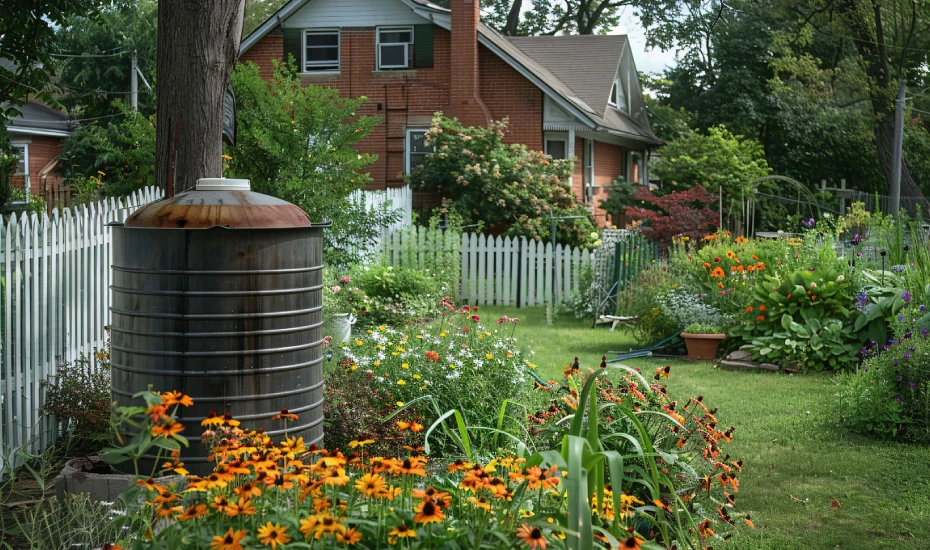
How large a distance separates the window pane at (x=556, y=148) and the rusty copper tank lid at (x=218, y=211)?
765 inches

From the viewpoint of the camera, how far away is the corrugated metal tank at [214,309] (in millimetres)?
4332

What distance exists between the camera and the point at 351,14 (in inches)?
901

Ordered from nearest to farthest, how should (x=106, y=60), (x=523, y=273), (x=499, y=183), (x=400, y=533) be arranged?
(x=400, y=533) < (x=523, y=273) < (x=499, y=183) < (x=106, y=60)

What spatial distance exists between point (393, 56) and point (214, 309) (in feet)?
63.6

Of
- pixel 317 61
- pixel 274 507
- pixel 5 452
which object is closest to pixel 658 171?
pixel 317 61

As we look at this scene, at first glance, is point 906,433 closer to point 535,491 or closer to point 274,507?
point 535,491

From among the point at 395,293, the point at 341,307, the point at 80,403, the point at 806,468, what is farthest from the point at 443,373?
the point at 395,293

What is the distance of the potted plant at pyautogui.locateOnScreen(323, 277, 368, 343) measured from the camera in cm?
1035

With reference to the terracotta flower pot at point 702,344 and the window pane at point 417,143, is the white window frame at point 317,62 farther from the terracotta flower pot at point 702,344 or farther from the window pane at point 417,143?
the terracotta flower pot at point 702,344

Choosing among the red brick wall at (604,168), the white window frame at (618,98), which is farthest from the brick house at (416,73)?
the white window frame at (618,98)

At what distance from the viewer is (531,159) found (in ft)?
64.4

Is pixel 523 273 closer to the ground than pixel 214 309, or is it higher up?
closer to the ground

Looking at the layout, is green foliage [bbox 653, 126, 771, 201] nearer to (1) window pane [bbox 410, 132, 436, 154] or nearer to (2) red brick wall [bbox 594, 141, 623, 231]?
(2) red brick wall [bbox 594, 141, 623, 231]

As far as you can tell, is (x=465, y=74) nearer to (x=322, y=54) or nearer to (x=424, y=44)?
(x=424, y=44)
